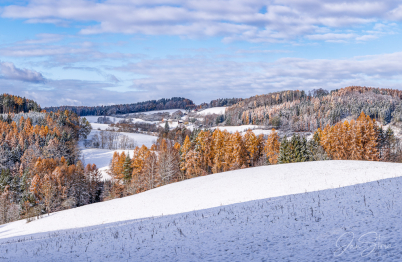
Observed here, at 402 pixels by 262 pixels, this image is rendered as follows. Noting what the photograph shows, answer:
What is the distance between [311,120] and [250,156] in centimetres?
Answer: 13059

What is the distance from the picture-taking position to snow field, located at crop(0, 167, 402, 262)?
30.7 feet

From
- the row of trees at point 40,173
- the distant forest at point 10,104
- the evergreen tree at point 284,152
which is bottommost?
the row of trees at point 40,173

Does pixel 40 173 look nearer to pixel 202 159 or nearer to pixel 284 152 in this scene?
pixel 202 159

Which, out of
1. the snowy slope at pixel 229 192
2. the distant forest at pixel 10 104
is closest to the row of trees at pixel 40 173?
the snowy slope at pixel 229 192

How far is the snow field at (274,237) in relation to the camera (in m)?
9.35

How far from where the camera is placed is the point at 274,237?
11062 millimetres

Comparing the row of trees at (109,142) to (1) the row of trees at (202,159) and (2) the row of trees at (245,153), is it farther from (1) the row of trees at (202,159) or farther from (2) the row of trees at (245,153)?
(1) the row of trees at (202,159)

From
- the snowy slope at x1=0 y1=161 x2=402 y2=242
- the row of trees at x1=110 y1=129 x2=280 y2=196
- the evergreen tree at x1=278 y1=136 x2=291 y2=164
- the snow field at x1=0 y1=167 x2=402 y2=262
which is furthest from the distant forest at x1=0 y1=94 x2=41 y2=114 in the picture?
the snow field at x1=0 y1=167 x2=402 y2=262

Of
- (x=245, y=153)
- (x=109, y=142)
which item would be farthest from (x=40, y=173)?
(x=109, y=142)

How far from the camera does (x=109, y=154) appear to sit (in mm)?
132750

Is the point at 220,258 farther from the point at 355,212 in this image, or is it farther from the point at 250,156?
the point at 250,156

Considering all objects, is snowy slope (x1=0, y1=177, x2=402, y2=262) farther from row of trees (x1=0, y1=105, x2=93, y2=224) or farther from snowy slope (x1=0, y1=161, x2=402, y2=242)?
row of trees (x1=0, y1=105, x2=93, y2=224)

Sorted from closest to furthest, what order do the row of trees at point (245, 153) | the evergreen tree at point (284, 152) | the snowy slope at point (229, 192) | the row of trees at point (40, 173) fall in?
the snowy slope at point (229, 192)
the row of trees at point (40, 173)
the evergreen tree at point (284, 152)
the row of trees at point (245, 153)

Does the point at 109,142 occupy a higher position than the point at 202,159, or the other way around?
the point at 202,159
